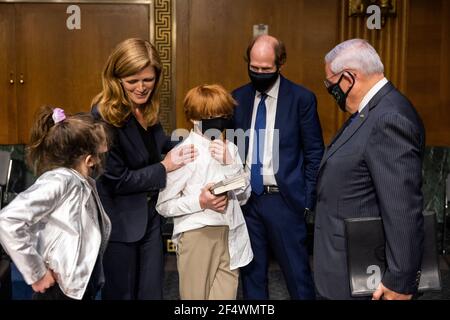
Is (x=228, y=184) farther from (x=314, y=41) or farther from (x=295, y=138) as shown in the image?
(x=314, y=41)

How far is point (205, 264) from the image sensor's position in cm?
323

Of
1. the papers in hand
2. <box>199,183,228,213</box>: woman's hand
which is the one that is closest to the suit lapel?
the papers in hand

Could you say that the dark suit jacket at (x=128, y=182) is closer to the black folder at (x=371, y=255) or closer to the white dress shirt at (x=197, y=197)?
the white dress shirt at (x=197, y=197)

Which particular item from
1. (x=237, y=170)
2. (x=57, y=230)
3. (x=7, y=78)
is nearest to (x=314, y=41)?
(x=7, y=78)

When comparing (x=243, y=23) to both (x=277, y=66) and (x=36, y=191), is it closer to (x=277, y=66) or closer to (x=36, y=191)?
(x=277, y=66)

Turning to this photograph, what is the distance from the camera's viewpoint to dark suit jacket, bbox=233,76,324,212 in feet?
11.9

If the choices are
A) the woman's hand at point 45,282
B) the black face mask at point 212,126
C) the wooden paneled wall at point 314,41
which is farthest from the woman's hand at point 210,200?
the wooden paneled wall at point 314,41

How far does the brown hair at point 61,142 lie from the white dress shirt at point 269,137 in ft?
3.60

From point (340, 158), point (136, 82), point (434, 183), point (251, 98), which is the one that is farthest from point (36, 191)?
point (434, 183)

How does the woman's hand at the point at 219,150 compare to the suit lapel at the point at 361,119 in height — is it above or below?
below

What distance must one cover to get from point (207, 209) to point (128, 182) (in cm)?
42

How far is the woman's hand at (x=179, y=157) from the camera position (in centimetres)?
313

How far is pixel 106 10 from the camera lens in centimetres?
558

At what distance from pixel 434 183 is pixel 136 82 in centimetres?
339
